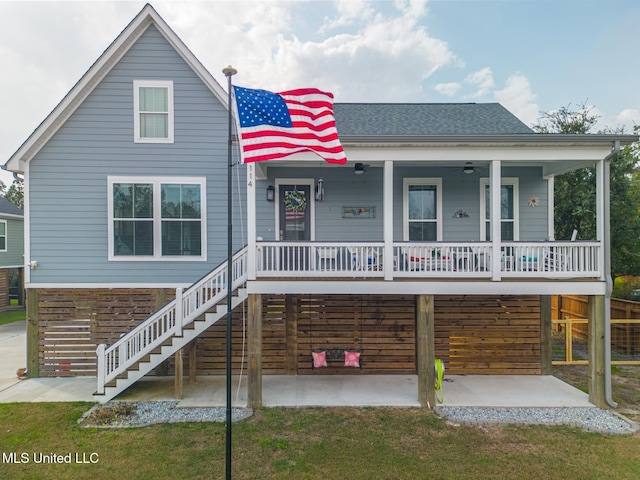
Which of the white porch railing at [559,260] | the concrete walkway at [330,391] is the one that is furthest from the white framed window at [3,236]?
the white porch railing at [559,260]

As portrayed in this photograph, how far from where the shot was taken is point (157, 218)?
817 cm

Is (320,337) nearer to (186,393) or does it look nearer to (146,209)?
(186,393)

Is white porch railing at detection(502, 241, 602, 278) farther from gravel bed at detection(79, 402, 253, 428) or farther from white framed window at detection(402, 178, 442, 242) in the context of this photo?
gravel bed at detection(79, 402, 253, 428)

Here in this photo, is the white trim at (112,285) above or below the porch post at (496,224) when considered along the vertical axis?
below

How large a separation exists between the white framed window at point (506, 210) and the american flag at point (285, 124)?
17.4ft

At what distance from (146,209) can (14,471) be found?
5.43 metres

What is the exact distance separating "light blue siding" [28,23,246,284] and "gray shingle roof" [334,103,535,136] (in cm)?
384

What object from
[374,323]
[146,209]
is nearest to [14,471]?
[146,209]

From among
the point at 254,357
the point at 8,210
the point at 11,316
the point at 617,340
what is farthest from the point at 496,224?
the point at 8,210

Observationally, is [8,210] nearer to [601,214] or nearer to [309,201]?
[309,201]

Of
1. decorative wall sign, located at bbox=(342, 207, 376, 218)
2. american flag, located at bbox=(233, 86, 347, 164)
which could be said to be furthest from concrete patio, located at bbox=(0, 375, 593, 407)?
american flag, located at bbox=(233, 86, 347, 164)

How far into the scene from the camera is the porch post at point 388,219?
256 inches

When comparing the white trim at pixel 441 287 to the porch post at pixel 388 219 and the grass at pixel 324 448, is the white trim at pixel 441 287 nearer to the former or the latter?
the porch post at pixel 388 219

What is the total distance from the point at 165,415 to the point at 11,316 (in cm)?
1559
